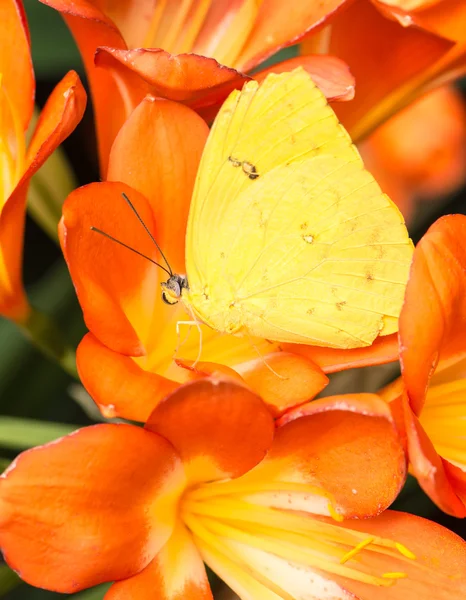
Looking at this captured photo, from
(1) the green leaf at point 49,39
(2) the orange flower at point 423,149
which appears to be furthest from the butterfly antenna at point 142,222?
(2) the orange flower at point 423,149

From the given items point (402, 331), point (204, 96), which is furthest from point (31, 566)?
point (204, 96)

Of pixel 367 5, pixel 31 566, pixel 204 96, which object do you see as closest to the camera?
pixel 31 566

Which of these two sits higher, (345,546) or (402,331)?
(402,331)

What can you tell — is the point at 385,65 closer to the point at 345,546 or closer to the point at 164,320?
the point at 164,320

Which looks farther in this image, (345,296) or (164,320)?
(164,320)

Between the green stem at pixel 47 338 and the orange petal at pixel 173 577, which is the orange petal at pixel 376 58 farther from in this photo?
the orange petal at pixel 173 577

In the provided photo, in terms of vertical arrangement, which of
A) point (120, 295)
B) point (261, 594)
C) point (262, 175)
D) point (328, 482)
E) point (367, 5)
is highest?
point (367, 5)

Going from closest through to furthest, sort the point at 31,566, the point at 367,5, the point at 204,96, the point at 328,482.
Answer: the point at 31,566 < the point at 328,482 < the point at 204,96 < the point at 367,5
